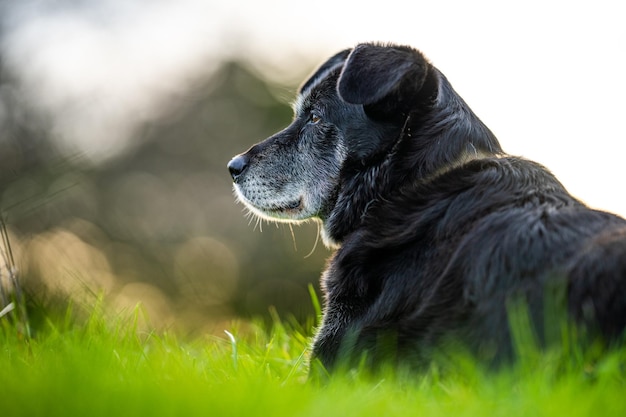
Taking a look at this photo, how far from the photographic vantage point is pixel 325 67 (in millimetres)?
5000

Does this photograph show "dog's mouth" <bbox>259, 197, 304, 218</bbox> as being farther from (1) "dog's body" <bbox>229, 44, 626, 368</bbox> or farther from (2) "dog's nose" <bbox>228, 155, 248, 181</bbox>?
(2) "dog's nose" <bbox>228, 155, 248, 181</bbox>

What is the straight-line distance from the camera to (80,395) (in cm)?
229

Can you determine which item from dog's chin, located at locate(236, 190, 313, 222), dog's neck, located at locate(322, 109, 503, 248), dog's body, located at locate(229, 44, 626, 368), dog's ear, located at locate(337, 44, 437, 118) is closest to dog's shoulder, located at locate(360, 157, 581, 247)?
dog's body, located at locate(229, 44, 626, 368)

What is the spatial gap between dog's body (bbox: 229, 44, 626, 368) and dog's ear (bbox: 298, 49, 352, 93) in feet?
0.05

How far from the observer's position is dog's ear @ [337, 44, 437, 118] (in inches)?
157

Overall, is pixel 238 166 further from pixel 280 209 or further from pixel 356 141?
pixel 356 141

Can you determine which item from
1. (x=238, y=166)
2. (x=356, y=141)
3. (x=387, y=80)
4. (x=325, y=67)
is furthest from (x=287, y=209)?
(x=387, y=80)

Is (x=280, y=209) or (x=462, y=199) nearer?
(x=462, y=199)

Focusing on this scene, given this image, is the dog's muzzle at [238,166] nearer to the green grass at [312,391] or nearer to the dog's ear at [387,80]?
the dog's ear at [387,80]

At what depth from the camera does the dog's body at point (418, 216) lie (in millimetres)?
2830

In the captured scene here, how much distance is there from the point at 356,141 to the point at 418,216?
102 centimetres

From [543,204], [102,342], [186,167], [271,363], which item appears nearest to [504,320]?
[543,204]

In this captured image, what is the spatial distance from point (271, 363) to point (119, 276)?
16.3 m

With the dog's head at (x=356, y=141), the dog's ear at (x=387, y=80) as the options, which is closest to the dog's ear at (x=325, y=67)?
the dog's head at (x=356, y=141)
